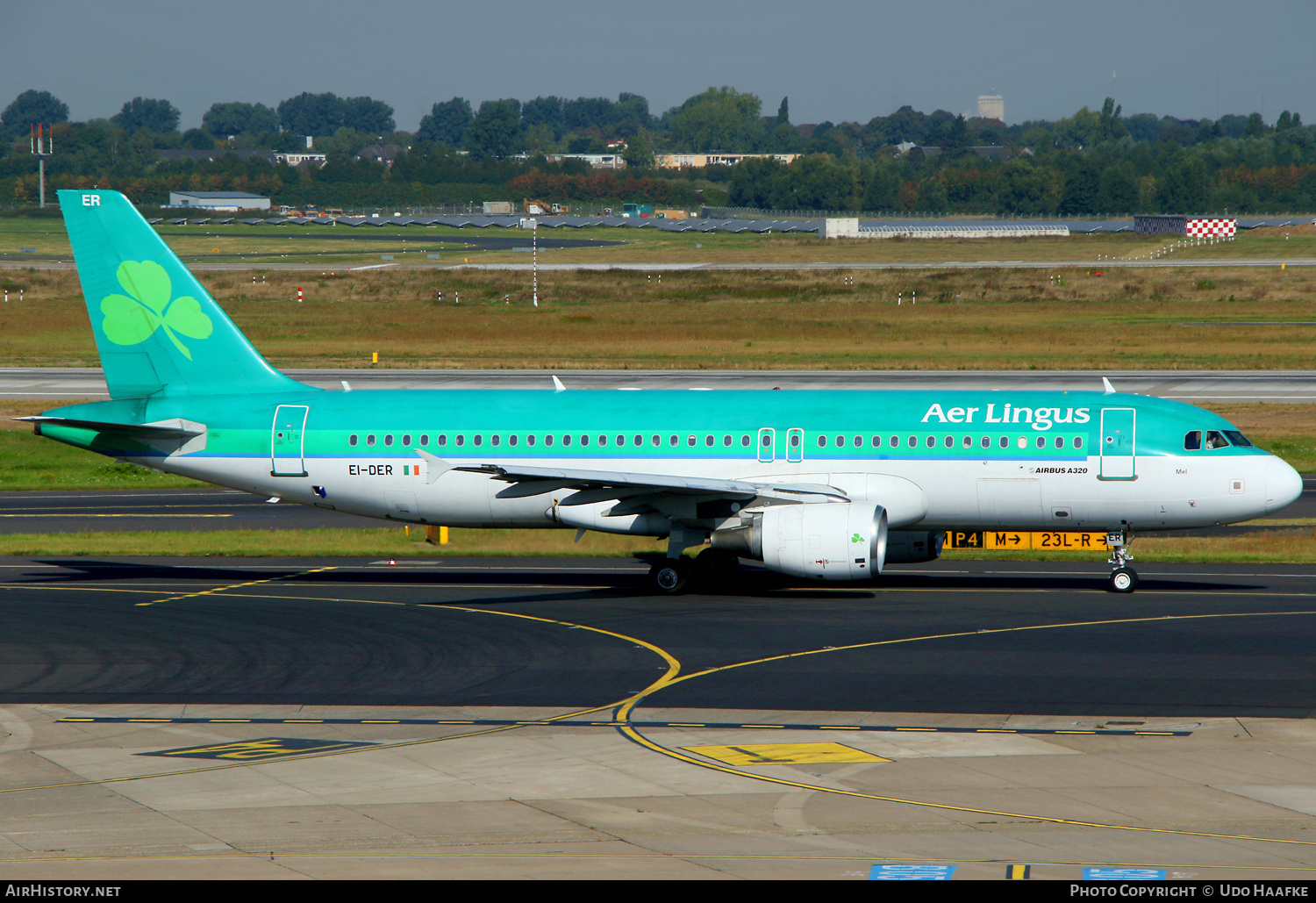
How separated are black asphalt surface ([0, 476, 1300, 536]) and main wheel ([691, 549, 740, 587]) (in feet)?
38.5

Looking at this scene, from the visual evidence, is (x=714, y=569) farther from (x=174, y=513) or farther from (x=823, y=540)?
(x=174, y=513)

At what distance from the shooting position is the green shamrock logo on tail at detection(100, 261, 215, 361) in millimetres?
35781

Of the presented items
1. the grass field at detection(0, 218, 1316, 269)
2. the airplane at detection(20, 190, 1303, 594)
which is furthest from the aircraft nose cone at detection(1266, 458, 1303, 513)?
the grass field at detection(0, 218, 1316, 269)

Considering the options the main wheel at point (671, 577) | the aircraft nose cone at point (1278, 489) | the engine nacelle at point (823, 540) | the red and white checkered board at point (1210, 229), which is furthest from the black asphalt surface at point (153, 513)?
the red and white checkered board at point (1210, 229)

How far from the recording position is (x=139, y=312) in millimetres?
35812

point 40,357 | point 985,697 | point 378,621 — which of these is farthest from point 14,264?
point 985,697

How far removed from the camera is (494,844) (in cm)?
1633

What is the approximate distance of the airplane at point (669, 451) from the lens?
106 ft

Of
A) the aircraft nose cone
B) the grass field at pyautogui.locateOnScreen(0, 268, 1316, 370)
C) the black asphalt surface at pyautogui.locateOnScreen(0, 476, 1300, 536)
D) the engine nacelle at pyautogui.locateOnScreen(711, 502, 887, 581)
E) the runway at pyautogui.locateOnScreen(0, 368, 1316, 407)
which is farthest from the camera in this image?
the grass field at pyautogui.locateOnScreen(0, 268, 1316, 370)

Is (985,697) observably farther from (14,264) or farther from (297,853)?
(14,264)

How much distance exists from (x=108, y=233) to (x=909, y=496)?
2214 centimetres

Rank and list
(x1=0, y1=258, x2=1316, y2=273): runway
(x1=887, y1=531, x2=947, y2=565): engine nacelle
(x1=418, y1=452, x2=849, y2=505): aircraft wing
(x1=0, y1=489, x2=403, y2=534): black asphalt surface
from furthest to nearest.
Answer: (x1=0, y1=258, x2=1316, y2=273): runway → (x1=0, y1=489, x2=403, y2=534): black asphalt surface → (x1=887, y1=531, x2=947, y2=565): engine nacelle → (x1=418, y1=452, x2=849, y2=505): aircraft wing

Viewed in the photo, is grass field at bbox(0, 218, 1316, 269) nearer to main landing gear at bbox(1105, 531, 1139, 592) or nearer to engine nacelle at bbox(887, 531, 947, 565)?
engine nacelle at bbox(887, 531, 947, 565)

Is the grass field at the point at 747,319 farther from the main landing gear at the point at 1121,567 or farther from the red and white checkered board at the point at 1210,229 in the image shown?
the red and white checkered board at the point at 1210,229
